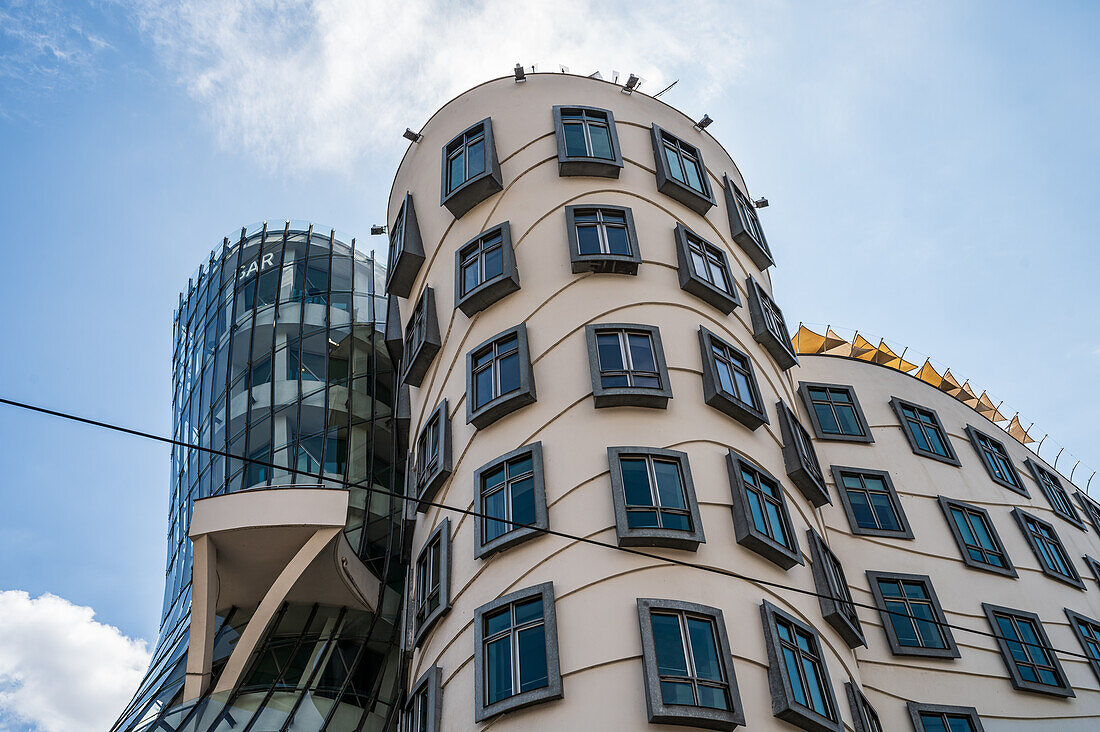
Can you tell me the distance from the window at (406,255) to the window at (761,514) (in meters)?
8.15

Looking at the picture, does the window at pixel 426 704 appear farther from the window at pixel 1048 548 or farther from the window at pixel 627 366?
the window at pixel 1048 548

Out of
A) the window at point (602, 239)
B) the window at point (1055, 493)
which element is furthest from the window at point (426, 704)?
the window at point (1055, 493)

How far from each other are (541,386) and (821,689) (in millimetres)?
5978

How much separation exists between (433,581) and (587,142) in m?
8.92

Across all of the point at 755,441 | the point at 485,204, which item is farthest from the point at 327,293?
the point at 755,441

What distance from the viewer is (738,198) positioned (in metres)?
21.5

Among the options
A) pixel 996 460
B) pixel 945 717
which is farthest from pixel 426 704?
pixel 996 460

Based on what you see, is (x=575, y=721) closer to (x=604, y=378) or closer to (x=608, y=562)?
(x=608, y=562)

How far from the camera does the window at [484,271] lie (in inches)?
679

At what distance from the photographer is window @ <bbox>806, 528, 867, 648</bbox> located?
15008 millimetres

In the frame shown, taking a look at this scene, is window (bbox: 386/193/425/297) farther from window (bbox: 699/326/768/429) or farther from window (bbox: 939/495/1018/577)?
window (bbox: 939/495/1018/577)

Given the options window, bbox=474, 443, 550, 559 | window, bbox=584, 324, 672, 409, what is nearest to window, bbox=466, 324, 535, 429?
window, bbox=474, 443, 550, 559

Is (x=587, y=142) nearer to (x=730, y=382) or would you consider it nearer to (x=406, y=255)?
(x=406, y=255)

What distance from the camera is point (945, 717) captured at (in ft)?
56.9
